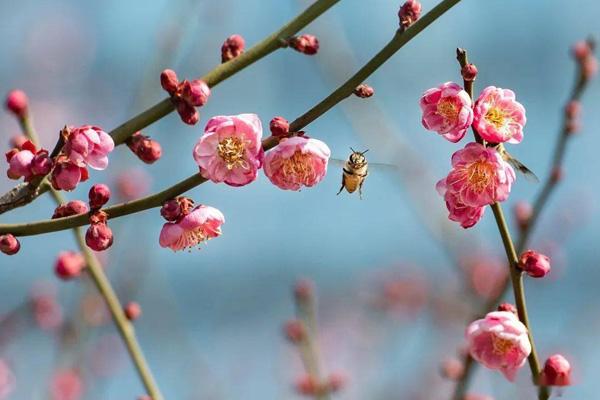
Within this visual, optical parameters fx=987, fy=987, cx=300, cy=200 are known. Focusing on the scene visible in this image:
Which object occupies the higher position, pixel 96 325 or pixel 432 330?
pixel 96 325

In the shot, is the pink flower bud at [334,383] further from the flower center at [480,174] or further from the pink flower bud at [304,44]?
the pink flower bud at [304,44]

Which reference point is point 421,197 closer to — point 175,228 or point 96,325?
point 96,325

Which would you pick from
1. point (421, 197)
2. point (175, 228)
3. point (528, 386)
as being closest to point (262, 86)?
point (421, 197)

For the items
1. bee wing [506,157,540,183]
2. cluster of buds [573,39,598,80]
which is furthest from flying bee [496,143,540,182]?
cluster of buds [573,39,598,80]

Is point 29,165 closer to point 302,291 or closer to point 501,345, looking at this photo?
point 501,345

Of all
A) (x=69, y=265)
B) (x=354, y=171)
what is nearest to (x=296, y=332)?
(x=69, y=265)

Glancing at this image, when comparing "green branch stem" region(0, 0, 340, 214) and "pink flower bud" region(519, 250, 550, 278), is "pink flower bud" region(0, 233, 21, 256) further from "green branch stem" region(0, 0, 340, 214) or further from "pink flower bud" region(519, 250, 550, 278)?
"pink flower bud" region(519, 250, 550, 278)

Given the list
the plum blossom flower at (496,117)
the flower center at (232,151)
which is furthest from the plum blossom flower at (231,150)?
the plum blossom flower at (496,117)
